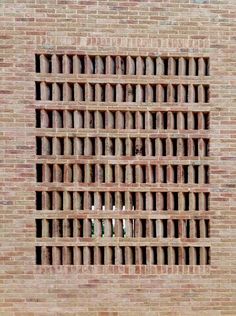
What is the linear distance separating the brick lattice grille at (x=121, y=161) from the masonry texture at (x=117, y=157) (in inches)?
0.5

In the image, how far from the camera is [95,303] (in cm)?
579

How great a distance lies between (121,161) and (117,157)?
0.20 ft

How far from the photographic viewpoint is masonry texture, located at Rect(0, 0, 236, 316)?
18.9ft

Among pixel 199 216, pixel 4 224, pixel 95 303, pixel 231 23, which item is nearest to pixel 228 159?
pixel 199 216

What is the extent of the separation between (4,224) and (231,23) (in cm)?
334

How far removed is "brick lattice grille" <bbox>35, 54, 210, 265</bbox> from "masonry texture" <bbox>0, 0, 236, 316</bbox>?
12mm

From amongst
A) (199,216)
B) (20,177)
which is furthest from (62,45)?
(199,216)

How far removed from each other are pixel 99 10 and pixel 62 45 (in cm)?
56

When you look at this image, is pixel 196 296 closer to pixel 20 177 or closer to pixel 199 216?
pixel 199 216

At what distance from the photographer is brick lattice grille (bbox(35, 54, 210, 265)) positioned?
5.81 metres

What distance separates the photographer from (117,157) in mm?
5867

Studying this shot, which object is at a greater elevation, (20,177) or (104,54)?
(104,54)

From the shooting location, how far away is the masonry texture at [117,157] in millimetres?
5762

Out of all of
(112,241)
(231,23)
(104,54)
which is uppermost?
(231,23)
